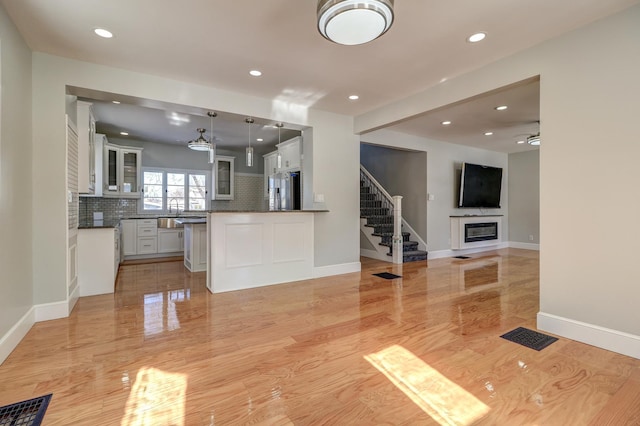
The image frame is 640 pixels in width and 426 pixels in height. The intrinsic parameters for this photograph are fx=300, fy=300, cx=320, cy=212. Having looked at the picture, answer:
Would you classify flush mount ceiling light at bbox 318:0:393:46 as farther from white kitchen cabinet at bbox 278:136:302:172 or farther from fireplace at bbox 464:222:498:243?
fireplace at bbox 464:222:498:243

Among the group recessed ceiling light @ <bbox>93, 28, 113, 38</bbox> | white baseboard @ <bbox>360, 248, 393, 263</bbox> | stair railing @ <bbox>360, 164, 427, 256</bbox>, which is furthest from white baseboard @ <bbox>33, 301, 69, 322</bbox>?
stair railing @ <bbox>360, 164, 427, 256</bbox>

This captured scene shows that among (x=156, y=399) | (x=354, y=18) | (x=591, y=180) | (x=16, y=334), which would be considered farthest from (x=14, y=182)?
(x=591, y=180)

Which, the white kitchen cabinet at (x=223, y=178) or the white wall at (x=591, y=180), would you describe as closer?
the white wall at (x=591, y=180)

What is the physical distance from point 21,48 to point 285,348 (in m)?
3.49

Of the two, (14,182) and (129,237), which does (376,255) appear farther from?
(14,182)

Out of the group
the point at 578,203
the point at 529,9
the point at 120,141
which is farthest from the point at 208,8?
the point at 120,141

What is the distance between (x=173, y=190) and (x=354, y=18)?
6.80m

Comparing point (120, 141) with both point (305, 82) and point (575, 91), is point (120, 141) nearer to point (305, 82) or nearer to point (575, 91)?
point (305, 82)

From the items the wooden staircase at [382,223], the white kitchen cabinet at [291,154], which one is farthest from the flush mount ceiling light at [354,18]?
the wooden staircase at [382,223]

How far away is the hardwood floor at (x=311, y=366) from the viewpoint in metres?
1.63

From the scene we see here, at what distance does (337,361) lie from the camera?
218 centimetres

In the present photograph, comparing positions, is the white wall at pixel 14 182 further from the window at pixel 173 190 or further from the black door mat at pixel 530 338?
the window at pixel 173 190

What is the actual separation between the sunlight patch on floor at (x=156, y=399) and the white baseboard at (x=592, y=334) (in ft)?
9.84

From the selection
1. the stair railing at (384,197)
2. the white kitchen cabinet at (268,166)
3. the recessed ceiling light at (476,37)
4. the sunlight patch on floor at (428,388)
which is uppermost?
the recessed ceiling light at (476,37)
